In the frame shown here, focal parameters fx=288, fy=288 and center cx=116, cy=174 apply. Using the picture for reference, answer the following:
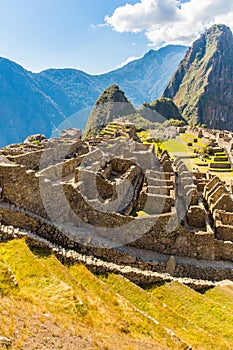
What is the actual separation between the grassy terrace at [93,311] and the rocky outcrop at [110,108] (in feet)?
318

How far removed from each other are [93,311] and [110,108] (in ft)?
365

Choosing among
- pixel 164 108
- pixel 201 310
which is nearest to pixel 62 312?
pixel 201 310

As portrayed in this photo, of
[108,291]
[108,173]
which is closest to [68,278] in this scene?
[108,291]

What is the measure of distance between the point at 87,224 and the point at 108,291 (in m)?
4.26

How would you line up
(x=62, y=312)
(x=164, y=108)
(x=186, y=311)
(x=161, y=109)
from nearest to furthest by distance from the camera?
(x=62, y=312) < (x=186, y=311) < (x=161, y=109) < (x=164, y=108)

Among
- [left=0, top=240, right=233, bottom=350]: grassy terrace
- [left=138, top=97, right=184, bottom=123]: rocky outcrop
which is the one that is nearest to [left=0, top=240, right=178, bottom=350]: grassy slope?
[left=0, top=240, right=233, bottom=350]: grassy terrace

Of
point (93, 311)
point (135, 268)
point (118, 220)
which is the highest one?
point (118, 220)

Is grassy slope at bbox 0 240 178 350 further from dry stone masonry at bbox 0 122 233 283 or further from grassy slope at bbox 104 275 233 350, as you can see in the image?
dry stone masonry at bbox 0 122 233 283

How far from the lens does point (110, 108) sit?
11419 cm

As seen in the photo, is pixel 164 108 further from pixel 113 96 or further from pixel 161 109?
pixel 113 96

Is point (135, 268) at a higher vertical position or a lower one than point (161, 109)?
lower

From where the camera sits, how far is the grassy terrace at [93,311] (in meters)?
5.63

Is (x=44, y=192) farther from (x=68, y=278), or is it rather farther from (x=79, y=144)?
(x=79, y=144)

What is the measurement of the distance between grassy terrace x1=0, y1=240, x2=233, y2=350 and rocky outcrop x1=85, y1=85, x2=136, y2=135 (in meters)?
96.8
